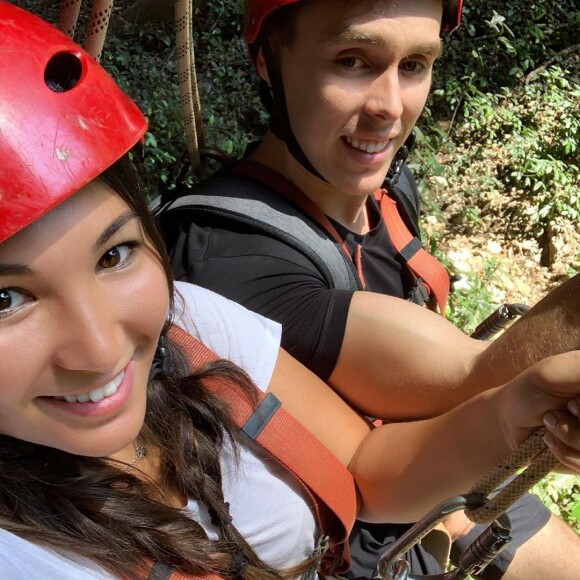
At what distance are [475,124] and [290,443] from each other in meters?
4.22

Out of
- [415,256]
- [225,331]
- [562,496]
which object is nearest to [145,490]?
[225,331]

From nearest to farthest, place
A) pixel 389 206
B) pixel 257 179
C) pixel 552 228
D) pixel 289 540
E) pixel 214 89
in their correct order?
pixel 289 540 < pixel 257 179 < pixel 389 206 < pixel 552 228 < pixel 214 89

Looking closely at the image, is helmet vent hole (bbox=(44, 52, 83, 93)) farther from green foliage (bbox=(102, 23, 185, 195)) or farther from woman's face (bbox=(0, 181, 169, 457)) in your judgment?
green foliage (bbox=(102, 23, 185, 195))

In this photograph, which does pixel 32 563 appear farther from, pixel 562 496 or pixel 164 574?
pixel 562 496

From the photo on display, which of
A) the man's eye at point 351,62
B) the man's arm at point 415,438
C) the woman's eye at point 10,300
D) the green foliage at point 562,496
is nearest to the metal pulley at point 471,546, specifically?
the man's arm at point 415,438

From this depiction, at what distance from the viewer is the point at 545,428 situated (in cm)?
129

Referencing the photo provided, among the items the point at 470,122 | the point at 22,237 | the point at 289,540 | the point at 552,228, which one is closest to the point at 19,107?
the point at 22,237

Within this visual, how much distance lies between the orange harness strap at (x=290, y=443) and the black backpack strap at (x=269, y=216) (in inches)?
17.5

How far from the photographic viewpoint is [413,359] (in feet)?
5.82

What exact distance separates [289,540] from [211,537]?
0.67 feet

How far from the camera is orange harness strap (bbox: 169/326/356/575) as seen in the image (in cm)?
151

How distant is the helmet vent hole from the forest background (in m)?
2.81

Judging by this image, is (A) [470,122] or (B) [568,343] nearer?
(B) [568,343]

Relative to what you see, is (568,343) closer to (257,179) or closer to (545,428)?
(545,428)
